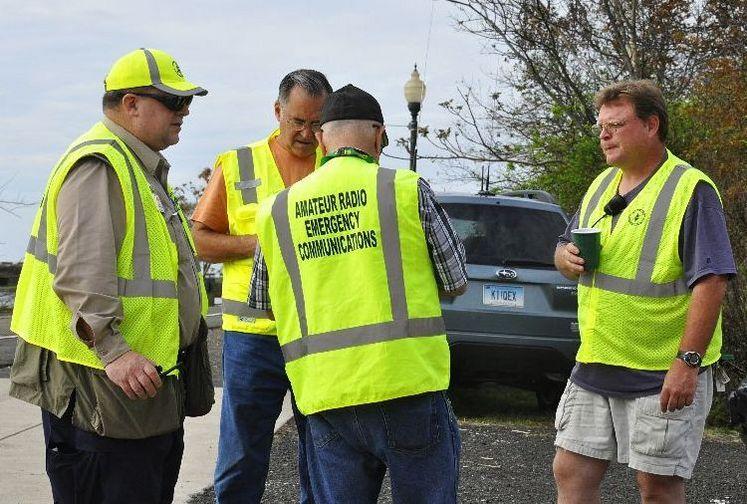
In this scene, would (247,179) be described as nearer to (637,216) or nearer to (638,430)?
(637,216)

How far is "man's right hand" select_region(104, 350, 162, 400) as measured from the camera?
10.6 feet

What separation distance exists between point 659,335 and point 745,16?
10.7 meters

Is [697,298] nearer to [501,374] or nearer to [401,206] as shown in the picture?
[401,206]

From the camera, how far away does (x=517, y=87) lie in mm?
17906

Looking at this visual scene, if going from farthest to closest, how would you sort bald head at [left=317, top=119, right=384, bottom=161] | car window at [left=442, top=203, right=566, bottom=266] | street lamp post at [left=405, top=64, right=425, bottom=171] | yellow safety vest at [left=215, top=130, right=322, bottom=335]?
street lamp post at [left=405, top=64, right=425, bottom=171]
car window at [left=442, top=203, right=566, bottom=266]
yellow safety vest at [left=215, top=130, right=322, bottom=335]
bald head at [left=317, top=119, right=384, bottom=161]

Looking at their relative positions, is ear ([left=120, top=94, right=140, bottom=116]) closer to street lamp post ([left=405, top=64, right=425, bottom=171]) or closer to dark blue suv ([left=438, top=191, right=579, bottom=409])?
dark blue suv ([left=438, top=191, right=579, bottom=409])

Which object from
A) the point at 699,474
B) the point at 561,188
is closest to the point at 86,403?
the point at 699,474

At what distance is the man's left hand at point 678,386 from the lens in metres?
3.89

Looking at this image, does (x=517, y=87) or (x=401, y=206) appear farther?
(x=517, y=87)

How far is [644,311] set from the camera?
4.04 metres

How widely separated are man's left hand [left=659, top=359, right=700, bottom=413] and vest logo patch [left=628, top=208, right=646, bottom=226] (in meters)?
0.53

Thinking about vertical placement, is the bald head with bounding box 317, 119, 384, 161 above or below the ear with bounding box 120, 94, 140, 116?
below

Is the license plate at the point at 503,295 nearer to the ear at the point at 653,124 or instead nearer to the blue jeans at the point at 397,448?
the ear at the point at 653,124

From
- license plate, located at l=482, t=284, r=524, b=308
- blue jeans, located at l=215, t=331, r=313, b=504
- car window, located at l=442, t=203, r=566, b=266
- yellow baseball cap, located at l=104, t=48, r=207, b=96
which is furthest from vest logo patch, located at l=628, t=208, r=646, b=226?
car window, located at l=442, t=203, r=566, b=266
